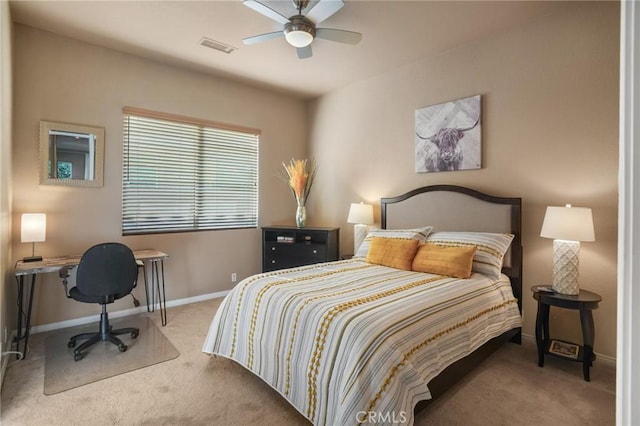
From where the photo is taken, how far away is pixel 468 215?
3.31 meters

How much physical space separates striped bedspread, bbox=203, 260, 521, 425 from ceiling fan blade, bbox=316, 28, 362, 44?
1957 millimetres

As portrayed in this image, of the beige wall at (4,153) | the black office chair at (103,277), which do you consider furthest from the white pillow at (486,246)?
the beige wall at (4,153)

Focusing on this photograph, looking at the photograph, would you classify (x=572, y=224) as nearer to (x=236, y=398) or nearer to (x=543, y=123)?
(x=543, y=123)

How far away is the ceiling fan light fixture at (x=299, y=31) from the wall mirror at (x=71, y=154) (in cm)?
230

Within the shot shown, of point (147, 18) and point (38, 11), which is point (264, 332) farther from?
point (38, 11)

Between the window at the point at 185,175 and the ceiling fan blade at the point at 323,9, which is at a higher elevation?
the ceiling fan blade at the point at 323,9

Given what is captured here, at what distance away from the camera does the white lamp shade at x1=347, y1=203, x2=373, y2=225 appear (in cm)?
414

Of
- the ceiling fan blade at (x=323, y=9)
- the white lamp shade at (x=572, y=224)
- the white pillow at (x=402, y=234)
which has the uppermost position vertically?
the ceiling fan blade at (x=323, y=9)

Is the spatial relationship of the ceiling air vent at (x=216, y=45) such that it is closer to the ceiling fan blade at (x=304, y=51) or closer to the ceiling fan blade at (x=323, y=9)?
the ceiling fan blade at (x=304, y=51)

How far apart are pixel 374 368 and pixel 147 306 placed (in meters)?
3.18

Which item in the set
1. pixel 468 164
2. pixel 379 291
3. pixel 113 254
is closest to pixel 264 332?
pixel 379 291

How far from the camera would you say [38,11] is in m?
2.84

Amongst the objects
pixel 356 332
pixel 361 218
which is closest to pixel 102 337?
pixel 356 332

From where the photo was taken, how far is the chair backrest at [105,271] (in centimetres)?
262
